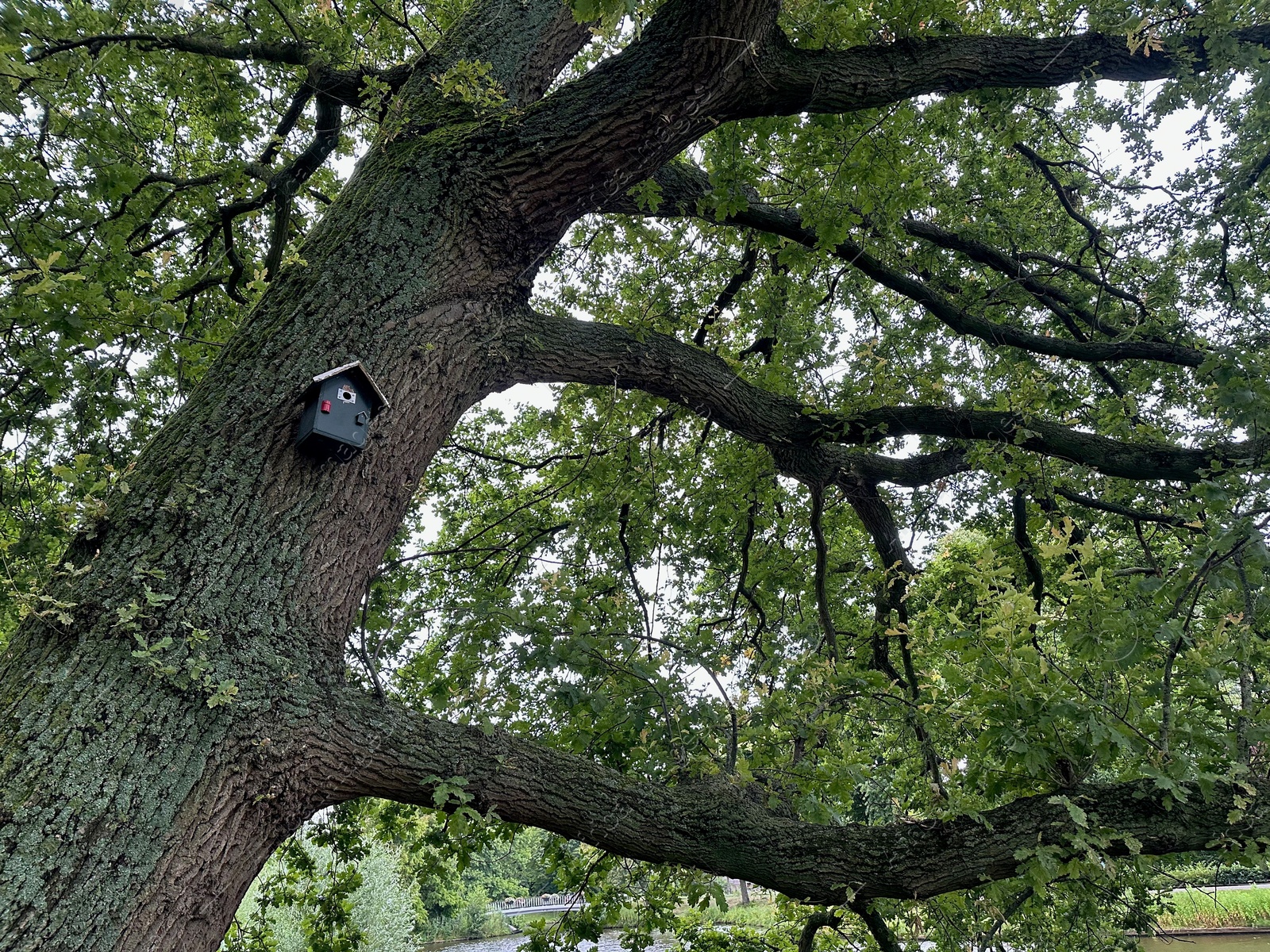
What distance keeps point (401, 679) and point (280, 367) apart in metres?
2.73

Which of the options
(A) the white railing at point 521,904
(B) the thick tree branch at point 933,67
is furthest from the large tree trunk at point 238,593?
(A) the white railing at point 521,904

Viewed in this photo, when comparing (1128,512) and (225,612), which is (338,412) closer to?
(225,612)

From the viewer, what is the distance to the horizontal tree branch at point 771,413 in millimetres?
3443

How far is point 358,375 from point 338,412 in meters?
0.15

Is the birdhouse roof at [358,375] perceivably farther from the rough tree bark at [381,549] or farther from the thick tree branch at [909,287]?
the thick tree branch at [909,287]

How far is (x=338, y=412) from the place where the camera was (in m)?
2.48

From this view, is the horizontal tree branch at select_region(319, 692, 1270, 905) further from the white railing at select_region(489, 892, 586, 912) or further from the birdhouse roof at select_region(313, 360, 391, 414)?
the white railing at select_region(489, 892, 586, 912)

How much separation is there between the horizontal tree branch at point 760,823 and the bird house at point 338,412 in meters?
0.81

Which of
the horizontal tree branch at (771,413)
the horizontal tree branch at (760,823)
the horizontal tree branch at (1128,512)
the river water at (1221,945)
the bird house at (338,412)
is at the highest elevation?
the horizontal tree branch at (771,413)

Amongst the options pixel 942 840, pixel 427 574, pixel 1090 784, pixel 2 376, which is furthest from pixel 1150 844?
pixel 2 376

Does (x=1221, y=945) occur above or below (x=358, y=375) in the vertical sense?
below

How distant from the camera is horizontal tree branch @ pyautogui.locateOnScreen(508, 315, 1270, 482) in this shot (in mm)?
3443

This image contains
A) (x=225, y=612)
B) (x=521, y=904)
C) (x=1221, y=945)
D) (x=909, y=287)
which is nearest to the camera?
(x=225, y=612)

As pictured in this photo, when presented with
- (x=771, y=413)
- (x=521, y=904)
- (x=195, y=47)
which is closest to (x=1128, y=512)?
(x=771, y=413)
